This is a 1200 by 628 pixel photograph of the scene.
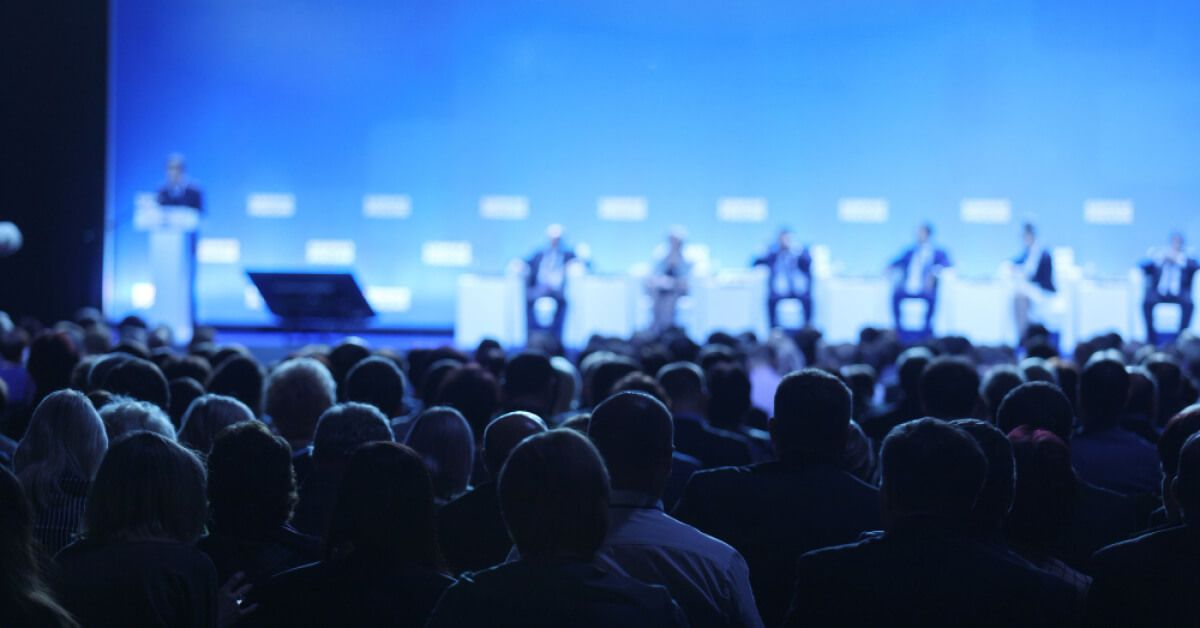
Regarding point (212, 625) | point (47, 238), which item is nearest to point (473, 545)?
point (212, 625)

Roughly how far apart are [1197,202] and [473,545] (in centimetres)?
1343

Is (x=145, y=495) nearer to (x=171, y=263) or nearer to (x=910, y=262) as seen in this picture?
(x=171, y=263)

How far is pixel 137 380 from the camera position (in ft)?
13.3

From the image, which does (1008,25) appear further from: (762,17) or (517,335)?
(517,335)

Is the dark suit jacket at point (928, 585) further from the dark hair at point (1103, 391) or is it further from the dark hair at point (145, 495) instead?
the dark hair at point (1103, 391)

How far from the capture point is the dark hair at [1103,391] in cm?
393

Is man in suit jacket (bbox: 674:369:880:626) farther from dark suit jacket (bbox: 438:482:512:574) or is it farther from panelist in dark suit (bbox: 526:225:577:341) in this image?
panelist in dark suit (bbox: 526:225:577:341)

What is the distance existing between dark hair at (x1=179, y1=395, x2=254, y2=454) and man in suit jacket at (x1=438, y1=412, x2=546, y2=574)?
31.4 inches

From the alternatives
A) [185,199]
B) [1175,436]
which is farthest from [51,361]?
[185,199]

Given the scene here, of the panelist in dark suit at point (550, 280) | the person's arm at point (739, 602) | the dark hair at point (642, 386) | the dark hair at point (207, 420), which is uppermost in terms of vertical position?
the panelist in dark suit at point (550, 280)

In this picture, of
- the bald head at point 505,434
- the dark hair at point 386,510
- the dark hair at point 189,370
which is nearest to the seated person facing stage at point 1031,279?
the dark hair at point 189,370

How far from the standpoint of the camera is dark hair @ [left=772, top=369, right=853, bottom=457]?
2.80m

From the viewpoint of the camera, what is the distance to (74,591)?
1977 millimetres

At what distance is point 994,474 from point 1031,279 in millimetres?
10545
